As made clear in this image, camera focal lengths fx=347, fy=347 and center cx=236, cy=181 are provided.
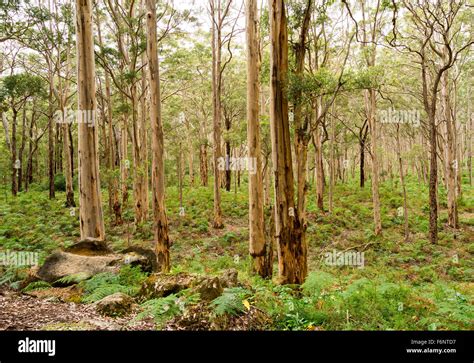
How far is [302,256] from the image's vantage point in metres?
6.88

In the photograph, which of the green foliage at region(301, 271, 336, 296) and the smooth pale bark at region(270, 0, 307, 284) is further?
the smooth pale bark at region(270, 0, 307, 284)

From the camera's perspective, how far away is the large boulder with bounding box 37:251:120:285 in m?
6.17

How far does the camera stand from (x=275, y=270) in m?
10.8

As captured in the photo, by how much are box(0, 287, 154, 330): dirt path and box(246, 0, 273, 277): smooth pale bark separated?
17.5 ft

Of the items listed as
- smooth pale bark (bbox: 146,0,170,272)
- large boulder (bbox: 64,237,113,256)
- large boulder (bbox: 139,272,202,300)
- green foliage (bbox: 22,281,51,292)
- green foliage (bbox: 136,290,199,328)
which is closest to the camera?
green foliage (bbox: 136,290,199,328)

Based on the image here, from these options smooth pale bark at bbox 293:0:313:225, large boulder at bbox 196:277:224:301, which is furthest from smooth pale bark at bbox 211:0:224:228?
large boulder at bbox 196:277:224:301

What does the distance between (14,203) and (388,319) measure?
21.2 meters

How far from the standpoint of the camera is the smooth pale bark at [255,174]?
923 centimetres

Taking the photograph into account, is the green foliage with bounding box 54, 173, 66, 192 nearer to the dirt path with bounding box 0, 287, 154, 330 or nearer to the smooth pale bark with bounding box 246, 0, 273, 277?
the smooth pale bark with bounding box 246, 0, 273, 277

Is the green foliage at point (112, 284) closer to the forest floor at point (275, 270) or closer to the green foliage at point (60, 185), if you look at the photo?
the forest floor at point (275, 270)
